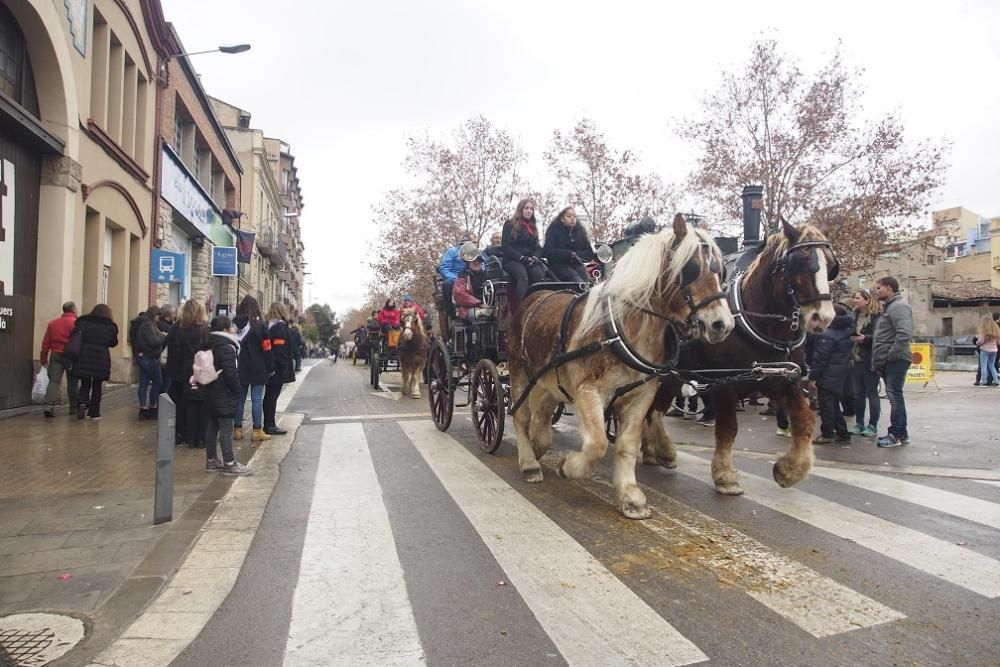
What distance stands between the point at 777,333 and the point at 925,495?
1719 millimetres

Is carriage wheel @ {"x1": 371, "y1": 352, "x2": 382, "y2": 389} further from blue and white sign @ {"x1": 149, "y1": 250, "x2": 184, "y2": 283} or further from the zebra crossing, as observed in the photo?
the zebra crossing

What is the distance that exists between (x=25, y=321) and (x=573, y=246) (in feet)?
29.8

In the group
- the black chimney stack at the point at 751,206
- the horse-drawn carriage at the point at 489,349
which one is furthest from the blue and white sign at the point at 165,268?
the black chimney stack at the point at 751,206

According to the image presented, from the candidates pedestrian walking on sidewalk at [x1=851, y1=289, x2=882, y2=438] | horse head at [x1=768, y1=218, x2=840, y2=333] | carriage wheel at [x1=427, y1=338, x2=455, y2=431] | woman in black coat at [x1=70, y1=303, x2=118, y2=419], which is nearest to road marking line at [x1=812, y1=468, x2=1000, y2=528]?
horse head at [x1=768, y1=218, x2=840, y2=333]

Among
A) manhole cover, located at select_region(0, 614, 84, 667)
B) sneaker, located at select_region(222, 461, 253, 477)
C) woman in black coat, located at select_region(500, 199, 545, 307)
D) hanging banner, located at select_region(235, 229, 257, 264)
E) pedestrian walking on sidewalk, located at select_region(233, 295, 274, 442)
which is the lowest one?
manhole cover, located at select_region(0, 614, 84, 667)

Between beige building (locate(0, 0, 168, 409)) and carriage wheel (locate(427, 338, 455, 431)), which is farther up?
beige building (locate(0, 0, 168, 409))

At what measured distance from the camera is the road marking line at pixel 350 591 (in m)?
2.70

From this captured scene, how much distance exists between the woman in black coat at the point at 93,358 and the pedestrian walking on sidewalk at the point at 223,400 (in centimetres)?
436

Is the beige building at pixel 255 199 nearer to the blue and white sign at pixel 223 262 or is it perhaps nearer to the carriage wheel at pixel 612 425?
the blue and white sign at pixel 223 262

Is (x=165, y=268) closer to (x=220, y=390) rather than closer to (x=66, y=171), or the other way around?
(x=66, y=171)

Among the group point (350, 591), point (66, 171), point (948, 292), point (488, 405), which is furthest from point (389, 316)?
point (948, 292)

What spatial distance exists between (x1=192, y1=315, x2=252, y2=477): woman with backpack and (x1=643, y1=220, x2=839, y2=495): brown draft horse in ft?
13.2

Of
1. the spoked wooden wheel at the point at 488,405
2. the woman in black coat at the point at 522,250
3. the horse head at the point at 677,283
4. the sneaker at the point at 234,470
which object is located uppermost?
the woman in black coat at the point at 522,250

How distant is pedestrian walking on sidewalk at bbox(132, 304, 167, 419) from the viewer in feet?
32.3
